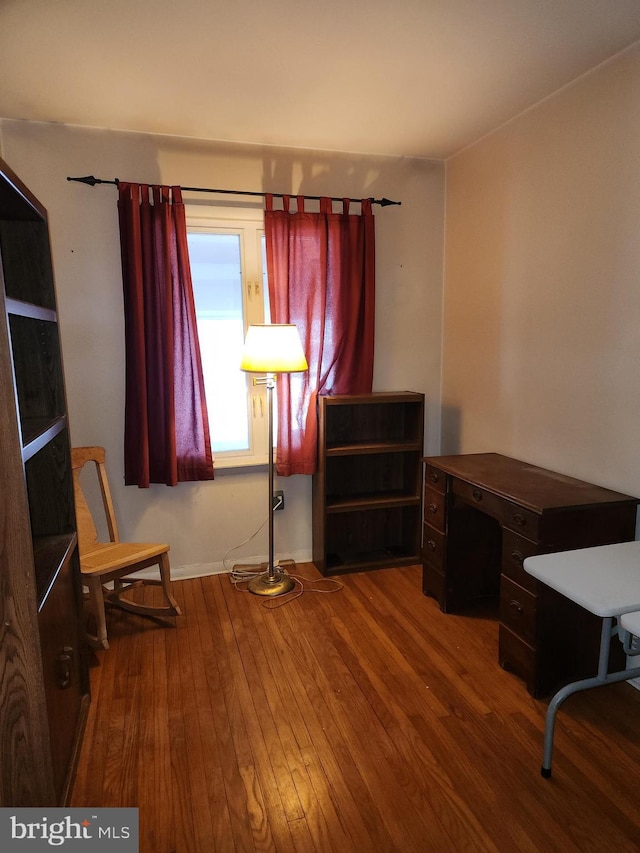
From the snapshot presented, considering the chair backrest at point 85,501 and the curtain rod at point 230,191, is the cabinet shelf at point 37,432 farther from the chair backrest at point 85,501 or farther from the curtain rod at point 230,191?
the curtain rod at point 230,191

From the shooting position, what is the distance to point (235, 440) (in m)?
3.23

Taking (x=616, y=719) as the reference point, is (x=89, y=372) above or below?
above

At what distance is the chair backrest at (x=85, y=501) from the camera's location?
8.75ft

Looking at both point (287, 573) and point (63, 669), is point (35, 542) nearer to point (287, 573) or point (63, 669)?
point (63, 669)

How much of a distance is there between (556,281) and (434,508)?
1.28 metres

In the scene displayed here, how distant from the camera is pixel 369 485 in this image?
11.1ft

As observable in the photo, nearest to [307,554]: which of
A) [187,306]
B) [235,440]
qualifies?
[235,440]

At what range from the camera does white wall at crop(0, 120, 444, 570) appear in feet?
9.00

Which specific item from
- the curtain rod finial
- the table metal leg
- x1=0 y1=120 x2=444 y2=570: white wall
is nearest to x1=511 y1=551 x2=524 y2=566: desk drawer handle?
the table metal leg

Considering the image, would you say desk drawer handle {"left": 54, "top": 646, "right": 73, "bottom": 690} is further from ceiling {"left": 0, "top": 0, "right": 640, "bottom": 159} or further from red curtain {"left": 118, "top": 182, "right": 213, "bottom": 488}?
ceiling {"left": 0, "top": 0, "right": 640, "bottom": 159}

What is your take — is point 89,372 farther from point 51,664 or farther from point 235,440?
point 51,664

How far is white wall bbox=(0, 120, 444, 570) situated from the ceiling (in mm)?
149

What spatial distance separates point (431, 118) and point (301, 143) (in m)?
0.75

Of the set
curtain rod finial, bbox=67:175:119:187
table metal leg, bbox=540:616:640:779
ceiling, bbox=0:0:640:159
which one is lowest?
table metal leg, bbox=540:616:640:779
